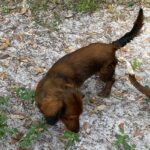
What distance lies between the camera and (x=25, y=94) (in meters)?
6.22

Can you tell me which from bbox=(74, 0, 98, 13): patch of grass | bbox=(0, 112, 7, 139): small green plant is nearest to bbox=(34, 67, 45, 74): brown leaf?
bbox=(0, 112, 7, 139): small green plant

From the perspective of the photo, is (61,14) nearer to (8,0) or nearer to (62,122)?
(8,0)

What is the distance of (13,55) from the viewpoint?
275 inches

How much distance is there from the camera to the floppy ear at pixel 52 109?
17.2ft

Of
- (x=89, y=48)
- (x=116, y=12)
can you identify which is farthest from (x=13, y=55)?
(x=116, y=12)

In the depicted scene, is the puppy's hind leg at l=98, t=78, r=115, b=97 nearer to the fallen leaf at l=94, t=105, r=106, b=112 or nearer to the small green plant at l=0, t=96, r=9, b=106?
the fallen leaf at l=94, t=105, r=106, b=112

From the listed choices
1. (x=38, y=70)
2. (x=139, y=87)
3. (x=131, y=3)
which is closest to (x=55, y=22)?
(x=38, y=70)

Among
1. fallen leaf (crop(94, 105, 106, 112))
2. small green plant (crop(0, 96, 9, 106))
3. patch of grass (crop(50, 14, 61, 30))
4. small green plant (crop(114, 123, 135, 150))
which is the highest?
patch of grass (crop(50, 14, 61, 30))

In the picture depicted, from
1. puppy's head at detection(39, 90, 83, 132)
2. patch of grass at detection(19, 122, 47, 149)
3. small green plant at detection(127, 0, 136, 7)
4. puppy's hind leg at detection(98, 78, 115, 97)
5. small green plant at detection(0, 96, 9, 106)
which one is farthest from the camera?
small green plant at detection(127, 0, 136, 7)

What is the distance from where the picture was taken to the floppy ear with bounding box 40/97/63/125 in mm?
5234

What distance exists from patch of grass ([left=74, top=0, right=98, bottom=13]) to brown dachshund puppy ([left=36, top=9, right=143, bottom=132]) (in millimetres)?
1859

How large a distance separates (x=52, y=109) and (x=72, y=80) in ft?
2.34

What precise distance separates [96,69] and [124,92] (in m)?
0.76

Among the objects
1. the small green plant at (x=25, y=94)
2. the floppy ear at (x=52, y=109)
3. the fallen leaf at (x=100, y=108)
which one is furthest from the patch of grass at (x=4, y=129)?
the fallen leaf at (x=100, y=108)
